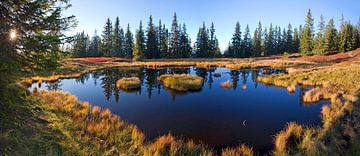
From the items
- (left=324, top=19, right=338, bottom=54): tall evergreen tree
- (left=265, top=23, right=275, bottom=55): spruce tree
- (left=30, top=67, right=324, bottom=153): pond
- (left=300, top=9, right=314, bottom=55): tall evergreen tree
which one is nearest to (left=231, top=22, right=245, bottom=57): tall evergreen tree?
(left=265, top=23, right=275, bottom=55): spruce tree

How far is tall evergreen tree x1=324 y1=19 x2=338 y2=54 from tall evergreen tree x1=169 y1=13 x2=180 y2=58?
146 ft

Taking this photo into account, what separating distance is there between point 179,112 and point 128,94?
23.7 ft

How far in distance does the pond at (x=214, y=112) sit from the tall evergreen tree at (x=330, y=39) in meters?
54.0

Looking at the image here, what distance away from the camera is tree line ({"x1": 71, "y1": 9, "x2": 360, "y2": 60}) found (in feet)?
210

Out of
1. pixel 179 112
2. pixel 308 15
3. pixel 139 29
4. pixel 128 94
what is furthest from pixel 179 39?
pixel 179 112

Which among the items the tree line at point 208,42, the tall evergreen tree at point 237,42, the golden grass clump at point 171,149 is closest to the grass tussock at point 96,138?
the golden grass clump at point 171,149

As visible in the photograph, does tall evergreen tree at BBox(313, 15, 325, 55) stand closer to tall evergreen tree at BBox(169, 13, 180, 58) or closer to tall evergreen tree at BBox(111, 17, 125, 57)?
tall evergreen tree at BBox(169, 13, 180, 58)

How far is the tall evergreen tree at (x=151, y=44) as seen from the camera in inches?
2581

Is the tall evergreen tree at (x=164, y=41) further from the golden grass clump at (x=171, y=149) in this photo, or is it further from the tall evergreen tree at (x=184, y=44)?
the golden grass clump at (x=171, y=149)

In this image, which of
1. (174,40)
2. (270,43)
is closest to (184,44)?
(174,40)

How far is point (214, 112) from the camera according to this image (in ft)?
44.7

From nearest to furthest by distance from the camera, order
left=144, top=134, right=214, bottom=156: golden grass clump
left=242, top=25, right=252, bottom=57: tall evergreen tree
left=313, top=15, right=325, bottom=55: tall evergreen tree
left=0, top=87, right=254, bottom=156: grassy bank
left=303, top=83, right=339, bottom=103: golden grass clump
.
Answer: left=0, top=87, right=254, bottom=156: grassy bank < left=144, top=134, right=214, bottom=156: golden grass clump < left=303, top=83, right=339, bottom=103: golden grass clump < left=313, top=15, right=325, bottom=55: tall evergreen tree < left=242, top=25, right=252, bottom=57: tall evergreen tree

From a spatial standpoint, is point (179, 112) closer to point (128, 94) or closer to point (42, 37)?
point (128, 94)

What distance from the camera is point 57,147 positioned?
6117 millimetres
